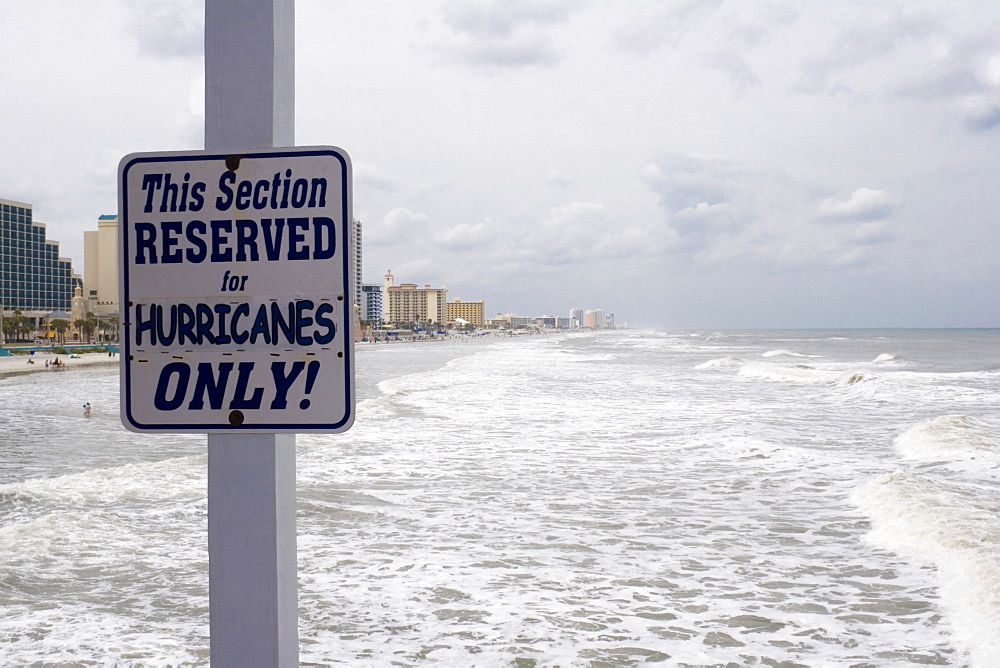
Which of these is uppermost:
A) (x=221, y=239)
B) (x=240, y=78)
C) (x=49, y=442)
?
(x=240, y=78)

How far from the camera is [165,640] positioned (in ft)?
13.6

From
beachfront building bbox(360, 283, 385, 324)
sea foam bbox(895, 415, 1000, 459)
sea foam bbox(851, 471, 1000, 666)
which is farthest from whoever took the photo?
beachfront building bbox(360, 283, 385, 324)

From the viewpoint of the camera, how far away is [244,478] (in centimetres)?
136

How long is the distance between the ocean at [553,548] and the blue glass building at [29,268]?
363 feet

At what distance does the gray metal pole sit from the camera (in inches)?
53.7

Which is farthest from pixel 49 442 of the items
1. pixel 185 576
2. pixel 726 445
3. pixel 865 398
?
pixel 865 398

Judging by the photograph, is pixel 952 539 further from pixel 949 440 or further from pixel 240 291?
pixel 240 291

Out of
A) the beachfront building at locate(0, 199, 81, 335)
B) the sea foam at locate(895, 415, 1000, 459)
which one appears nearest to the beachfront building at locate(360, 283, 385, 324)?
the beachfront building at locate(0, 199, 81, 335)

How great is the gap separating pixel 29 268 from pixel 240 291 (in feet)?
421

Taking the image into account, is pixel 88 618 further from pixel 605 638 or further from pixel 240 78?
pixel 240 78

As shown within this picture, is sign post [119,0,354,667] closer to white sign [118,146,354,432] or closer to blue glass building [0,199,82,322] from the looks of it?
white sign [118,146,354,432]

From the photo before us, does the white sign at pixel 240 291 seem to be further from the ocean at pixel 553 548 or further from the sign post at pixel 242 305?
the ocean at pixel 553 548

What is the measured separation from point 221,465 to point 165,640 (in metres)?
3.48

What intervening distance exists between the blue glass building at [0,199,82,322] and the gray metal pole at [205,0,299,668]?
118 metres
